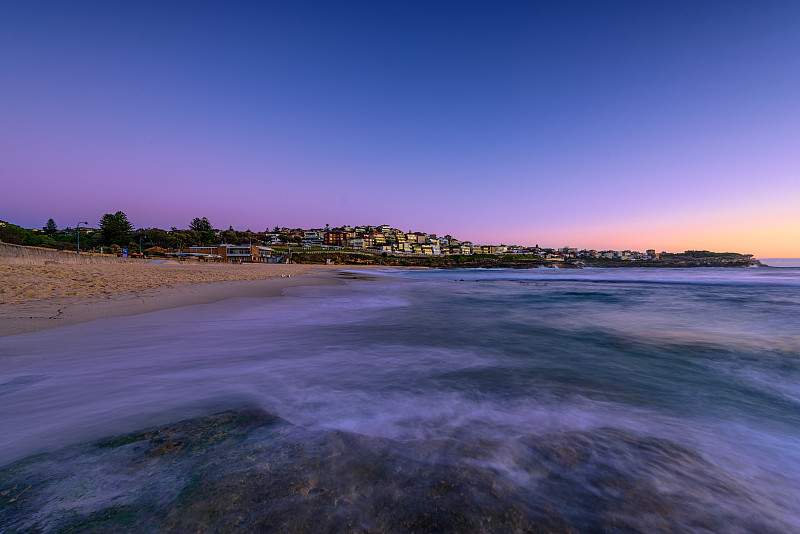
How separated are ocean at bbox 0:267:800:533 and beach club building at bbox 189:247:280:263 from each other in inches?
2971

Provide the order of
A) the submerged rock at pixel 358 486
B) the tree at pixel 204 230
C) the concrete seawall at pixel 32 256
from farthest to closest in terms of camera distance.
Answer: the tree at pixel 204 230, the concrete seawall at pixel 32 256, the submerged rock at pixel 358 486

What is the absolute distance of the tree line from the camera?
60562 mm

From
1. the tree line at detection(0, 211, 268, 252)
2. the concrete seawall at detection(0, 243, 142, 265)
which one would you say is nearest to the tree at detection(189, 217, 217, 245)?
the tree line at detection(0, 211, 268, 252)

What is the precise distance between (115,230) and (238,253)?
Answer: 26730 mm

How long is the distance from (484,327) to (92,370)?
26.7ft

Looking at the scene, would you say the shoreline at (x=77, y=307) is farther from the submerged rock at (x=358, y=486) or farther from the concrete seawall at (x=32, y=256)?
the concrete seawall at (x=32, y=256)

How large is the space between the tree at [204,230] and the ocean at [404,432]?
9888 cm

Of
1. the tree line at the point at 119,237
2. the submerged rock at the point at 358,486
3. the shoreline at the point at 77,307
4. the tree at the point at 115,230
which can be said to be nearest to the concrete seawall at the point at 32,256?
the shoreline at the point at 77,307

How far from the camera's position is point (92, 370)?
4.39 meters

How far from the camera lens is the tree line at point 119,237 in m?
60.6

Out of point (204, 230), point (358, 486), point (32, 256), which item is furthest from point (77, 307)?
point (204, 230)

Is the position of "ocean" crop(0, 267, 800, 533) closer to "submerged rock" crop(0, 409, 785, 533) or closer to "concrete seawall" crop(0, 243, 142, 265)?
"submerged rock" crop(0, 409, 785, 533)

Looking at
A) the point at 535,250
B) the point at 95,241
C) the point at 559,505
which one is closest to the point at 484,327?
the point at 559,505

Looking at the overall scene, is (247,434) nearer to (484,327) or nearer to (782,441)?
(782,441)
